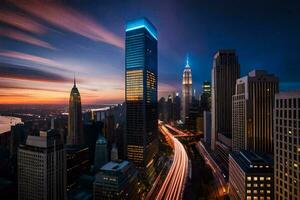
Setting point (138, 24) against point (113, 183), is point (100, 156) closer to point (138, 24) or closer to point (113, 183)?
point (113, 183)

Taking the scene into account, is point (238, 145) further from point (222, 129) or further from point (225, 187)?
point (222, 129)

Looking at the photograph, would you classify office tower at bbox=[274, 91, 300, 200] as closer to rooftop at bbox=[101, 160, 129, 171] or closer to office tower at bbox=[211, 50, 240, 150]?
rooftop at bbox=[101, 160, 129, 171]

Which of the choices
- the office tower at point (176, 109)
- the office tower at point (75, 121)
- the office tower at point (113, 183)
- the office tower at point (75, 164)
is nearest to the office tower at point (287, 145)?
the office tower at point (113, 183)

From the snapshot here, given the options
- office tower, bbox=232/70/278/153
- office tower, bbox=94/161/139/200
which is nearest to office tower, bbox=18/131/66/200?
office tower, bbox=94/161/139/200

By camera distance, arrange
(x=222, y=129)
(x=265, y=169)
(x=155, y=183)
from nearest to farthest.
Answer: (x=265, y=169)
(x=155, y=183)
(x=222, y=129)

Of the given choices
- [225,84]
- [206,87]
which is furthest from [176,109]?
[225,84]

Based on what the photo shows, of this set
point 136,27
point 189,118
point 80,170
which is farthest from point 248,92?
point 189,118
